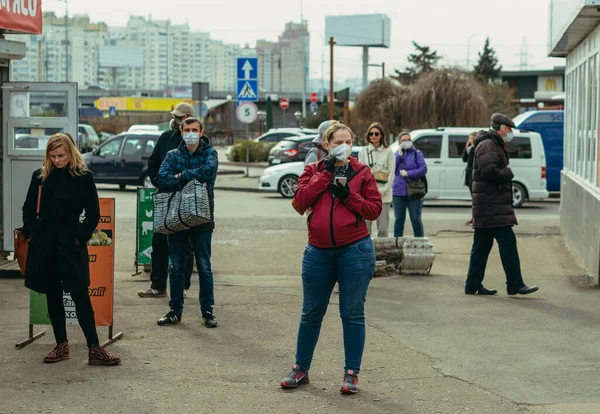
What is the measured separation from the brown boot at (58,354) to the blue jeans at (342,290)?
1823 millimetres

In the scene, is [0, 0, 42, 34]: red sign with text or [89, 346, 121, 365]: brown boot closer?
[89, 346, 121, 365]: brown boot

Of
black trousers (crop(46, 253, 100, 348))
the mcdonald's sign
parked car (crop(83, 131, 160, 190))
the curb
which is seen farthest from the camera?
the mcdonald's sign

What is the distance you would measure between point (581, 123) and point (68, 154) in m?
9.99

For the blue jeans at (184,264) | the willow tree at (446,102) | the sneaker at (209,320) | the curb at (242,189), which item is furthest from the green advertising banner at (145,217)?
the willow tree at (446,102)

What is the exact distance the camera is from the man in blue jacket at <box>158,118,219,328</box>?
8961mm

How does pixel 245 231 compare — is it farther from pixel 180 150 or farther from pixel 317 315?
pixel 317 315

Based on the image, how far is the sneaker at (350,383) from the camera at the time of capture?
6708 mm

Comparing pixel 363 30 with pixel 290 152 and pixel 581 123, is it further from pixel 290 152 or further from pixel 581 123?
pixel 581 123

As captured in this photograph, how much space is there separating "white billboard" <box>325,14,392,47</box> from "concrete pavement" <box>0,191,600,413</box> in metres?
88.6

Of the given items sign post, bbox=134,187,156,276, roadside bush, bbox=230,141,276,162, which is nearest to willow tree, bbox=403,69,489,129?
roadside bush, bbox=230,141,276,162

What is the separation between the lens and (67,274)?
7457 millimetres

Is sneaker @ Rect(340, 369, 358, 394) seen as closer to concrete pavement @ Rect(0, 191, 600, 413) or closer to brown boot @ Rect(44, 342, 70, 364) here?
concrete pavement @ Rect(0, 191, 600, 413)

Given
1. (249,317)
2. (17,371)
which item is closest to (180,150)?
(249,317)

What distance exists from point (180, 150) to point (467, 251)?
24.8 ft
